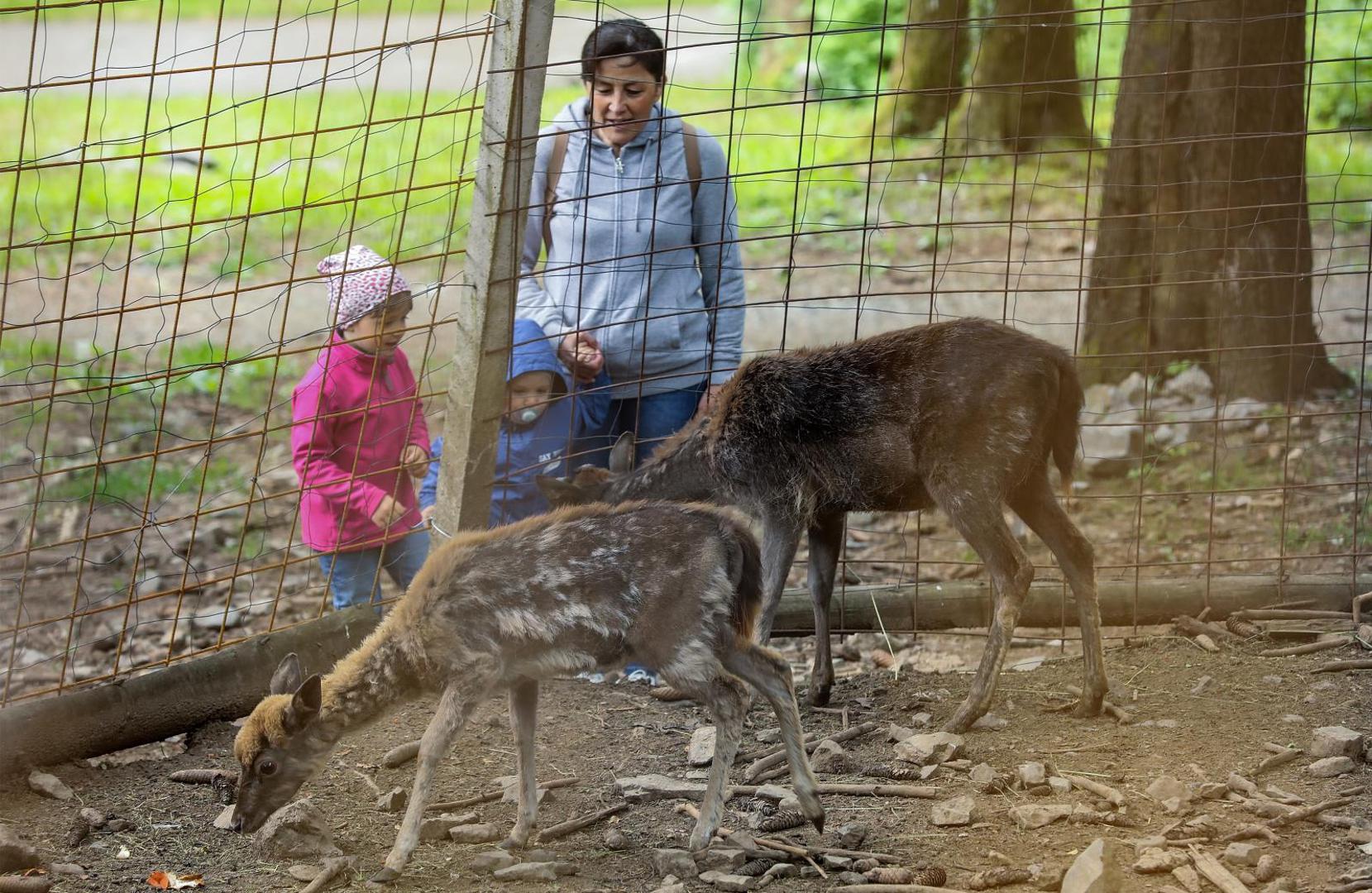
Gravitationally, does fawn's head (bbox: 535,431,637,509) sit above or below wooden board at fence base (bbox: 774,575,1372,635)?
above

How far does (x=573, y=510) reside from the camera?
5293 millimetres

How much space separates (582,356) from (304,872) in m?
2.78

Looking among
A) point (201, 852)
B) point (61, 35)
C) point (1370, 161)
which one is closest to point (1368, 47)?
point (1370, 161)

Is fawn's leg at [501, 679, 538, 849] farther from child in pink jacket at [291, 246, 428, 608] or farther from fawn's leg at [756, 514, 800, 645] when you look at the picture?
fawn's leg at [756, 514, 800, 645]

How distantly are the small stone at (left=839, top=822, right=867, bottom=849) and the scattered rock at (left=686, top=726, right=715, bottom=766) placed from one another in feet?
2.60

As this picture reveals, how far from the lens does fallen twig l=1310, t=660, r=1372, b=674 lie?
5.99m

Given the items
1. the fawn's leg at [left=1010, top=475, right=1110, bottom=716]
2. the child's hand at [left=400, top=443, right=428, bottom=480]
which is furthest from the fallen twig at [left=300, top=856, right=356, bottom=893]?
the fawn's leg at [left=1010, top=475, right=1110, bottom=716]

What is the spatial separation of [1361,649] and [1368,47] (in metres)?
14.8

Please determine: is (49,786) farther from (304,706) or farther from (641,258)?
(641,258)

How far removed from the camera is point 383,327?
6.02m

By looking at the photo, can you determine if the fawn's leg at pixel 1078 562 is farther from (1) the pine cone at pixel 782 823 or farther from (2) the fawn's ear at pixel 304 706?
(2) the fawn's ear at pixel 304 706

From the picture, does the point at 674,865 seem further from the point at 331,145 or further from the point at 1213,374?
the point at 331,145

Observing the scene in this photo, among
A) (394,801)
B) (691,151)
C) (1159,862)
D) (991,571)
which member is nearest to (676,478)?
(991,571)

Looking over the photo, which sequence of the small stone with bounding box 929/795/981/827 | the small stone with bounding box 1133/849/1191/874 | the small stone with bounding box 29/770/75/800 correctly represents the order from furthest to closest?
the small stone with bounding box 29/770/75/800, the small stone with bounding box 929/795/981/827, the small stone with bounding box 1133/849/1191/874
